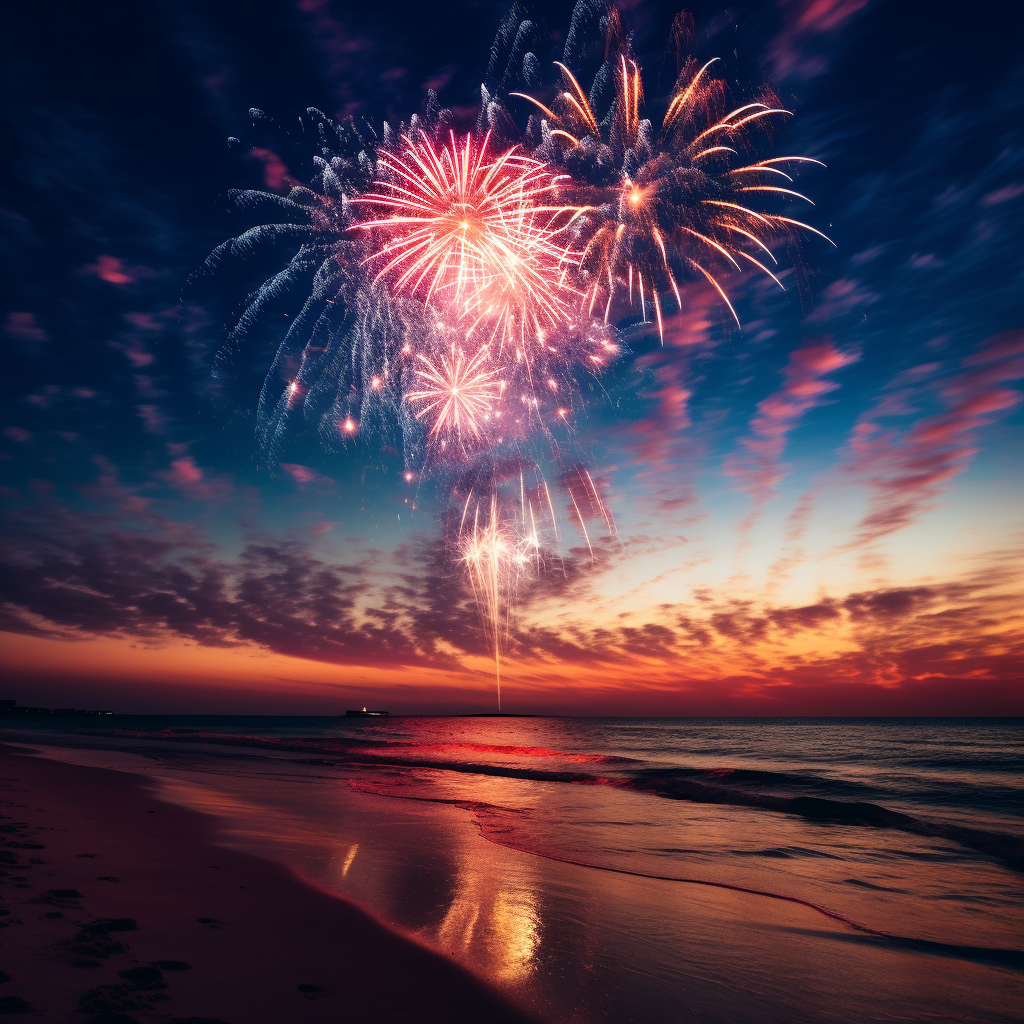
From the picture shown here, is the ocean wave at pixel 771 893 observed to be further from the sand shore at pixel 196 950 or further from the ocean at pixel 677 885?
the sand shore at pixel 196 950

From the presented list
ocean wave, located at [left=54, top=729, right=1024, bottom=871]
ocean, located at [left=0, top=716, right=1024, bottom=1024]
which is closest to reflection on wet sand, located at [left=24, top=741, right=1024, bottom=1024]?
ocean, located at [left=0, top=716, right=1024, bottom=1024]

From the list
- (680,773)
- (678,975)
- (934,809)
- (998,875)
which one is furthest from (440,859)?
(680,773)

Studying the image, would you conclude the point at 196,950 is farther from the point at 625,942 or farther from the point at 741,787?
the point at 741,787

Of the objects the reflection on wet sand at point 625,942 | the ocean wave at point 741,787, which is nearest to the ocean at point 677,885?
the reflection on wet sand at point 625,942

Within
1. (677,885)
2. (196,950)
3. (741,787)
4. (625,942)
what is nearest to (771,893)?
(677,885)

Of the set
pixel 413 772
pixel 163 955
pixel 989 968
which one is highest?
pixel 413 772

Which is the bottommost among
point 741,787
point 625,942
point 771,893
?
point 625,942

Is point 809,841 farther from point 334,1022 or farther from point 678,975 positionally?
point 334,1022
